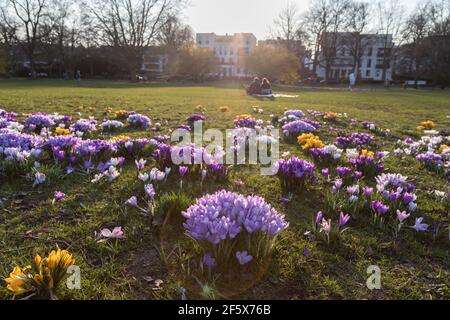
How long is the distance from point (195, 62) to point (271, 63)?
13.5 meters

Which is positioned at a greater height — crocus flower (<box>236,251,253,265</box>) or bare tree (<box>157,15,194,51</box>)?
bare tree (<box>157,15,194,51</box>)

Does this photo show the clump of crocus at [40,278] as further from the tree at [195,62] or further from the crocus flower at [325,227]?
the tree at [195,62]

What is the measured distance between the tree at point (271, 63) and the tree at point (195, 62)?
22.8 feet

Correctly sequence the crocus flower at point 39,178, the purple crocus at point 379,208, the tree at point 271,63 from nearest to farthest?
1. the purple crocus at point 379,208
2. the crocus flower at point 39,178
3. the tree at point 271,63

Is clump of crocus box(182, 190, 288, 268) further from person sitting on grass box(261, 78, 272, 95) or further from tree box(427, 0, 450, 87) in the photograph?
tree box(427, 0, 450, 87)

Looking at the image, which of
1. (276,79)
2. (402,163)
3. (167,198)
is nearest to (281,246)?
Answer: (167,198)

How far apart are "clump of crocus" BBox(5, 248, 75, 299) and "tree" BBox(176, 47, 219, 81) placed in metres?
57.0

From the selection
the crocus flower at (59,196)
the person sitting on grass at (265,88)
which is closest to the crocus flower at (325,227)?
the crocus flower at (59,196)

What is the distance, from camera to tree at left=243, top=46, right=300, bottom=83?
57.1 m

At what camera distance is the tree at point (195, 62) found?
189 ft

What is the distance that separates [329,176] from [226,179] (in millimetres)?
1501

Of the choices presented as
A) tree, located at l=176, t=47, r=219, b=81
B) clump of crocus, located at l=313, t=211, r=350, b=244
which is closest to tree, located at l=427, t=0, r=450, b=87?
tree, located at l=176, t=47, r=219, b=81

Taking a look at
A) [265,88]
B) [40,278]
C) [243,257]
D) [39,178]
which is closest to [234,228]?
[243,257]
